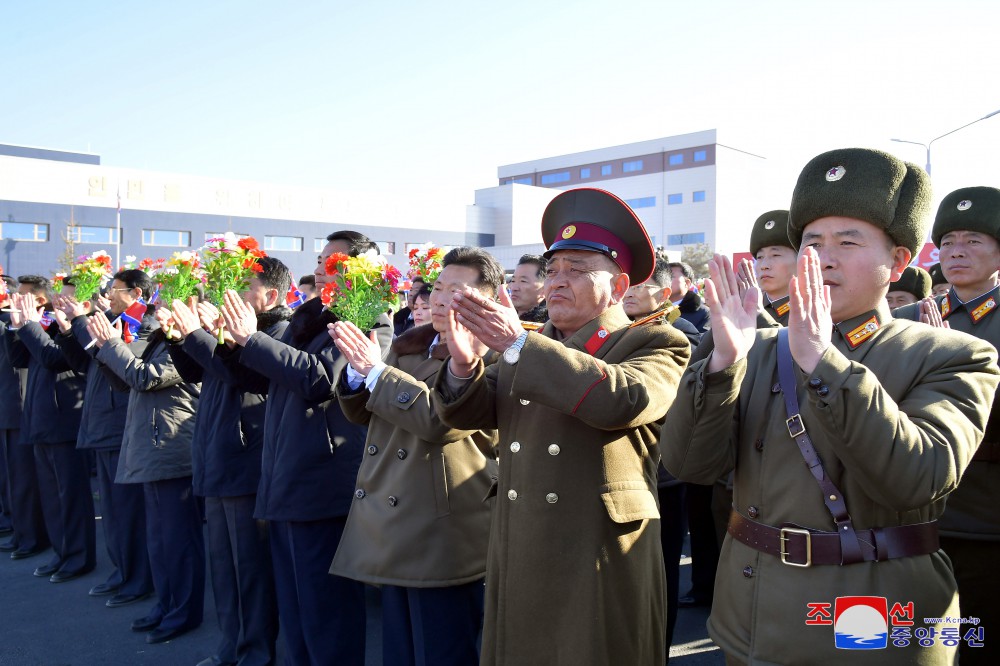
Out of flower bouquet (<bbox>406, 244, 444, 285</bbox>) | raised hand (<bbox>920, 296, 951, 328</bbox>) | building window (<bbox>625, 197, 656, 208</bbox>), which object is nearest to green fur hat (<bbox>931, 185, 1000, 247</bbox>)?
raised hand (<bbox>920, 296, 951, 328</bbox>)

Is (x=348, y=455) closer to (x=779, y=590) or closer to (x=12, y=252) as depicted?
(x=779, y=590)

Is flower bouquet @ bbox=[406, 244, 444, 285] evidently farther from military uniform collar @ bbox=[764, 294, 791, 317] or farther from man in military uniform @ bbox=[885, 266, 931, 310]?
man in military uniform @ bbox=[885, 266, 931, 310]

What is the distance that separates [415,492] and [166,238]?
124 ft

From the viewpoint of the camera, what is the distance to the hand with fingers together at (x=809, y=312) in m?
1.78

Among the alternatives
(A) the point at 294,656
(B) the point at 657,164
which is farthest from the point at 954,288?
(B) the point at 657,164

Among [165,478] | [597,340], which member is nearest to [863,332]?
[597,340]

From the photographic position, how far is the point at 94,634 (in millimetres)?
4953

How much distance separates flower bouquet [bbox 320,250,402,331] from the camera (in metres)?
3.67

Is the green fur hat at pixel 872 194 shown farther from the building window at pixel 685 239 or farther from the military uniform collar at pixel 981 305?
the building window at pixel 685 239

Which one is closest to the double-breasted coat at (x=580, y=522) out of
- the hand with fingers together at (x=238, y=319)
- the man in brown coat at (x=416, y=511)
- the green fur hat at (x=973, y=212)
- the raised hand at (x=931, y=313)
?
the man in brown coat at (x=416, y=511)

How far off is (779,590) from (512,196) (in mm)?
46712

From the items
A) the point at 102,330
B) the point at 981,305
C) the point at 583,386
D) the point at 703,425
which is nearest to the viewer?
the point at 703,425

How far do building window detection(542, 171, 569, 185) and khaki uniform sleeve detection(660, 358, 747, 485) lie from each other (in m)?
60.4

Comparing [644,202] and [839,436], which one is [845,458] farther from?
[644,202]
